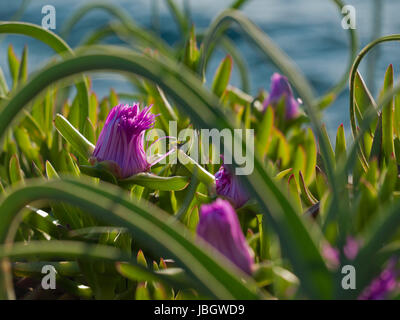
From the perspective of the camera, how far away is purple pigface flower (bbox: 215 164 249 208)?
22.2 inches

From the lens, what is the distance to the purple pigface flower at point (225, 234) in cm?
42

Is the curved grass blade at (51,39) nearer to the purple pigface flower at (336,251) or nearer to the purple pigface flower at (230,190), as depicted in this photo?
the purple pigface flower at (230,190)

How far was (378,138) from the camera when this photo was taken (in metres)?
0.60

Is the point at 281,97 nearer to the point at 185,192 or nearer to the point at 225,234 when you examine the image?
the point at 185,192

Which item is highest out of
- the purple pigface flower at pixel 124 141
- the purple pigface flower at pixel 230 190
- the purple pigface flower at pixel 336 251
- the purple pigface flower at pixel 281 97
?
the purple pigface flower at pixel 281 97

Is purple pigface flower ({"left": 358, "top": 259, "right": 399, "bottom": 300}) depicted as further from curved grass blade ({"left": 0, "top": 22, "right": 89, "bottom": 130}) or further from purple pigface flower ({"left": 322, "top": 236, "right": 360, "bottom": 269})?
curved grass blade ({"left": 0, "top": 22, "right": 89, "bottom": 130})

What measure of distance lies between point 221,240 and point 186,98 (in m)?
0.11

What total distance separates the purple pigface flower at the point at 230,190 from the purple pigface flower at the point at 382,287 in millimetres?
181

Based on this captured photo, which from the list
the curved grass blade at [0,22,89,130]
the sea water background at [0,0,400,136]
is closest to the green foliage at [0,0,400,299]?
the curved grass blade at [0,22,89,130]

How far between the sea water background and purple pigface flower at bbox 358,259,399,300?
164cm

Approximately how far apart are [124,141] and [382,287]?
0.26 meters

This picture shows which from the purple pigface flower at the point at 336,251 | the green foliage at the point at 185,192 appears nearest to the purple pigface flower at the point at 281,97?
the green foliage at the point at 185,192

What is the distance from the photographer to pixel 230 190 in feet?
1.85
